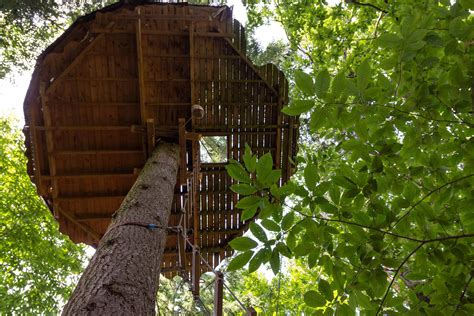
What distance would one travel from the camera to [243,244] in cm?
151

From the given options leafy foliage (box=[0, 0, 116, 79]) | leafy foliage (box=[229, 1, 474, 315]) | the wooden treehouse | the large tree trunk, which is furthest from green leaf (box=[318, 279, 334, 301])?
leafy foliage (box=[0, 0, 116, 79])

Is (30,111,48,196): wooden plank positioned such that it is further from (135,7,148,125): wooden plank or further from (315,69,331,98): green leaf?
(315,69,331,98): green leaf

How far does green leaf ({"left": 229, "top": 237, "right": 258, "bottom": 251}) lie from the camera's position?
4.93ft

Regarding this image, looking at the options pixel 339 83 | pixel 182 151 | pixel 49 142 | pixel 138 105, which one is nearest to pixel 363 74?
pixel 339 83

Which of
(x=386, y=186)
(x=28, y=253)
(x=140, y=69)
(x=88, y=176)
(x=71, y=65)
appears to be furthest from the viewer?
(x=28, y=253)

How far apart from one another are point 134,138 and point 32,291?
19.9ft

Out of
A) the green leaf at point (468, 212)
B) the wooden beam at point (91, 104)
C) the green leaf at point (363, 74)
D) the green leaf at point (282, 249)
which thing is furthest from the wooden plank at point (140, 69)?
the green leaf at point (468, 212)

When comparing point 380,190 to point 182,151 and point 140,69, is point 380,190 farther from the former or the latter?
point 140,69

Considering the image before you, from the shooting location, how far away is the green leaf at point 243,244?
4.93 feet

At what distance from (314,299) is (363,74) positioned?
1087 millimetres

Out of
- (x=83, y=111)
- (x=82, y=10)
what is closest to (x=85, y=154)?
(x=83, y=111)

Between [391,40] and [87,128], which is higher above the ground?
[87,128]

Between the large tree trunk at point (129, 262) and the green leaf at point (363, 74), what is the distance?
1754mm

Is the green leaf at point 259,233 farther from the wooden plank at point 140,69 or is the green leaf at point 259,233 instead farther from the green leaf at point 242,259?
the wooden plank at point 140,69
